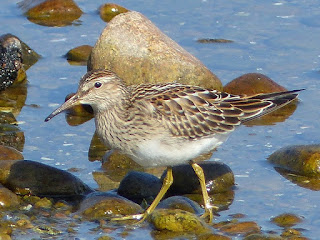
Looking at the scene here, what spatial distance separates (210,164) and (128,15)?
3.92 metres

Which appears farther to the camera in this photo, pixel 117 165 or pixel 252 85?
pixel 252 85

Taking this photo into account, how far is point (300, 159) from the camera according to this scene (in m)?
10.7

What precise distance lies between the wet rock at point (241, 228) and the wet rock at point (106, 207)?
1088mm

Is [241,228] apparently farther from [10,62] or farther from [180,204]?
[10,62]

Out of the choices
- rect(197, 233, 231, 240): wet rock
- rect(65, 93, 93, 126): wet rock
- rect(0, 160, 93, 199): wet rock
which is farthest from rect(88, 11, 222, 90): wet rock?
rect(197, 233, 231, 240): wet rock

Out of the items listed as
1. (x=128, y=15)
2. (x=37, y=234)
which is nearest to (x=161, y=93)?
(x=37, y=234)

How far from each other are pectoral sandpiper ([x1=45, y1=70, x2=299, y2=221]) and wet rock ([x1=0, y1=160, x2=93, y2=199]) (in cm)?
83

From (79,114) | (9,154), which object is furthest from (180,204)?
(79,114)

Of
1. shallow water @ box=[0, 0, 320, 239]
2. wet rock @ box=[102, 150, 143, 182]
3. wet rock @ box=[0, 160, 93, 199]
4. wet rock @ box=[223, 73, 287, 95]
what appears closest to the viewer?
wet rock @ box=[0, 160, 93, 199]

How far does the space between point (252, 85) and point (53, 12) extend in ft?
17.5

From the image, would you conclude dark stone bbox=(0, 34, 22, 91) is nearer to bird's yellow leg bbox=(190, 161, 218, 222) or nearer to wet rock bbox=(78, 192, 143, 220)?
wet rock bbox=(78, 192, 143, 220)

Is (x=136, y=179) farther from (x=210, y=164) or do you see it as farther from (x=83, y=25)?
(x=83, y=25)

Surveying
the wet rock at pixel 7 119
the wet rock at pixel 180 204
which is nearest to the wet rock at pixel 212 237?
the wet rock at pixel 180 204

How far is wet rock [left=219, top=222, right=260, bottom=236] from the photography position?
30.1 feet
